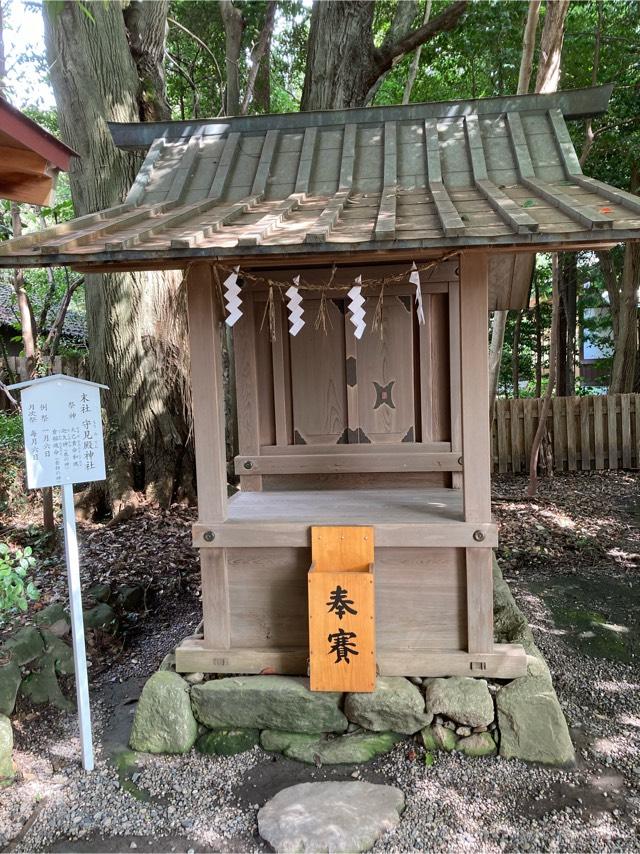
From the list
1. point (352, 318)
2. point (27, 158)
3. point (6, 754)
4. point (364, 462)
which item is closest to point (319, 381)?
point (364, 462)

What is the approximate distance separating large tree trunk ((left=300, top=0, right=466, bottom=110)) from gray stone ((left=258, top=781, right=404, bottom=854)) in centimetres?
856

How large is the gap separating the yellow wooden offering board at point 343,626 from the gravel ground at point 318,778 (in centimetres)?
48

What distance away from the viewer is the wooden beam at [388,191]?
3182 millimetres

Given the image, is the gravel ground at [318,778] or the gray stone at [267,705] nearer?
the gravel ground at [318,778]

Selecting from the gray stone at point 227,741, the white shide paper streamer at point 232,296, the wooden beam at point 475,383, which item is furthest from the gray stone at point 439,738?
the white shide paper streamer at point 232,296

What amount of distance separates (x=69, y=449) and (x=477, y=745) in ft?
9.76

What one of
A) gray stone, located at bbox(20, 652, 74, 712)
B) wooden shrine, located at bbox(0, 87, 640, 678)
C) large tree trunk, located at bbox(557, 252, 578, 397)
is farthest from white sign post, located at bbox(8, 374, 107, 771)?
large tree trunk, located at bbox(557, 252, 578, 397)

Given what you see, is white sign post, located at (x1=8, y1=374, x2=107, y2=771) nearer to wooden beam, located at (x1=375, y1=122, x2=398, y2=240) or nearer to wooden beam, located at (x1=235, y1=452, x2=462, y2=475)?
wooden beam, located at (x1=235, y1=452, x2=462, y2=475)

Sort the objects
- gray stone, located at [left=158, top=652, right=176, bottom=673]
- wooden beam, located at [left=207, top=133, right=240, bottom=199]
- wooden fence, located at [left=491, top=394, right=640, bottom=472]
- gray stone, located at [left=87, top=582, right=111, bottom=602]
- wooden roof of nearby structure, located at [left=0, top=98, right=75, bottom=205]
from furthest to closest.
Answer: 1. wooden fence, located at [left=491, top=394, right=640, bottom=472]
2. gray stone, located at [left=87, top=582, right=111, bottom=602]
3. wooden beam, located at [left=207, top=133, right=240, bottom=199]
4. gray stone, located at [left=158, top=652, right=176, bottom=673]
5. wooden roof of nearby structure, located at [left=0, top=98, right=75, bottom=205]

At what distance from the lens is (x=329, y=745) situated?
145 inches

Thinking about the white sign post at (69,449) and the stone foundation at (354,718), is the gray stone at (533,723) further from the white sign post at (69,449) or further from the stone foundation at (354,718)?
the white sign post at (69,449)

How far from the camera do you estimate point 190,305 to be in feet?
12.3

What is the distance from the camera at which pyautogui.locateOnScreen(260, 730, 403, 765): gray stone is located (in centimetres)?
361

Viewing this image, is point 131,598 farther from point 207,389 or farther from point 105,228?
point 105,228
